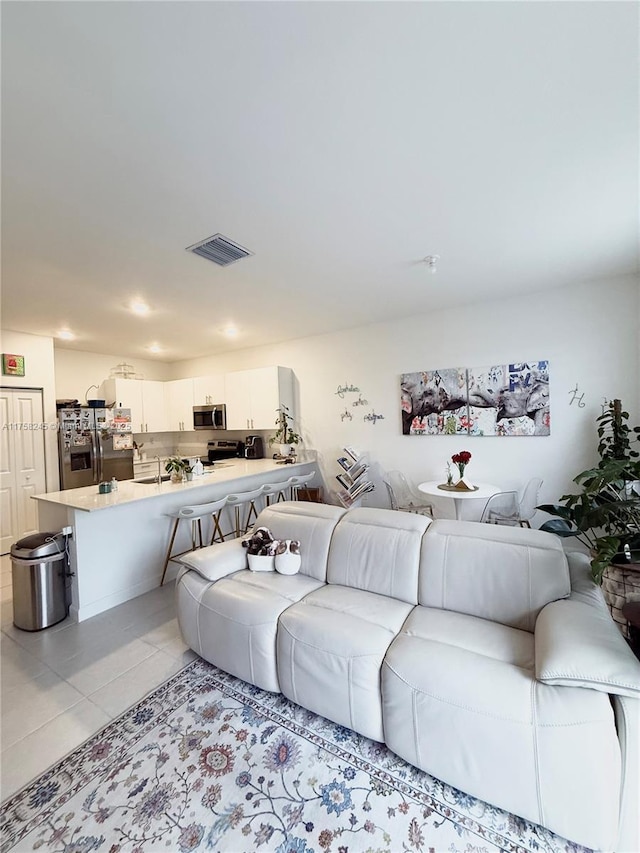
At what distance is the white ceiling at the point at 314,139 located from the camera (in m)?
1.11

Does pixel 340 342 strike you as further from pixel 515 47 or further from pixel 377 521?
pixel 515 47

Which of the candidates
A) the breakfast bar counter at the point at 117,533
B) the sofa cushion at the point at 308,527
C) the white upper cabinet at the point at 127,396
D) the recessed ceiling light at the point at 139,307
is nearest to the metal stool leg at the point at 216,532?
the breakfast bar counter at the point at 117,533

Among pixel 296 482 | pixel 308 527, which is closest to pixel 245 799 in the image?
pixel 308 527

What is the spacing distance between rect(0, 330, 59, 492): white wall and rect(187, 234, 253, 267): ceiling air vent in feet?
11.1

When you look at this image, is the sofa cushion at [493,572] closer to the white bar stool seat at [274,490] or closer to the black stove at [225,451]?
the white bar stool seat at [274,490]

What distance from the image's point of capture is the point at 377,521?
7.57ft

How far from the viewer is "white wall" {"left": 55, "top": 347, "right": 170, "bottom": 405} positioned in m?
5.30

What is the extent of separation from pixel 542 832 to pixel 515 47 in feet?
9.18

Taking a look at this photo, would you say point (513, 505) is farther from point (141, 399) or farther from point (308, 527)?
point (141, 399)

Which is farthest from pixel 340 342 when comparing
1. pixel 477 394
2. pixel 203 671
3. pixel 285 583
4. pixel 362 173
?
pixel 203 671

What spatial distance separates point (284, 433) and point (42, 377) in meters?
3.25

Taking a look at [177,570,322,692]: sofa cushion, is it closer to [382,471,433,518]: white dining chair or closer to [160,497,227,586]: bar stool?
[160,497,227,586]: bar stool

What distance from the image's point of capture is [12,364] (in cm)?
423

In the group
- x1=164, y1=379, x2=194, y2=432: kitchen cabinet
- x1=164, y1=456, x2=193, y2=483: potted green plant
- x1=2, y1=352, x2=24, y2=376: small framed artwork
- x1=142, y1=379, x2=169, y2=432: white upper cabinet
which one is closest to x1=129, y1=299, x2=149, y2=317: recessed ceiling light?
x1=164, y1=456, x2=193, y2=483: potted green plant
